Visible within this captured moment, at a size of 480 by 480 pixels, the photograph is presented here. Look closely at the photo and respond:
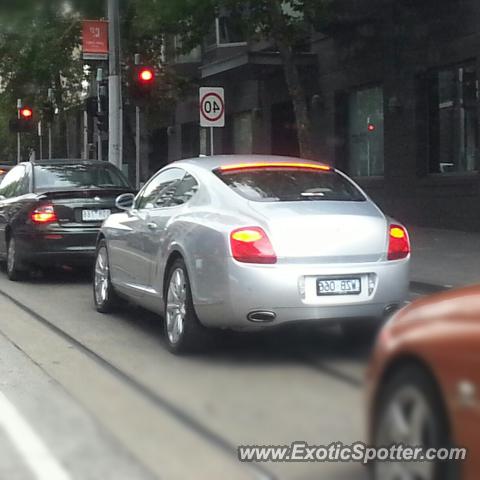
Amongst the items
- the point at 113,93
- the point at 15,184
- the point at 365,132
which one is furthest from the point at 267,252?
the point at 365,132

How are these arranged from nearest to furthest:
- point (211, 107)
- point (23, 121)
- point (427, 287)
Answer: point (427, 287) → point (211, 107) → point (23, 121)

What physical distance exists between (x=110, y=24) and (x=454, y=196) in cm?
788

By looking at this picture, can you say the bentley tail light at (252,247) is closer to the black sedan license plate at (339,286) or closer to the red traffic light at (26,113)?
the black sedan license plate at (339,286)

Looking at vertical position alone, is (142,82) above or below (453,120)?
above

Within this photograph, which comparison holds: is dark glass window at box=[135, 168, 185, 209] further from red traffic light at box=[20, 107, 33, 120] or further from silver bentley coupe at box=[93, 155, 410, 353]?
red traffic light at box=[20, 107, 33, 120]

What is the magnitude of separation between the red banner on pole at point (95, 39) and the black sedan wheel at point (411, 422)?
16.3m

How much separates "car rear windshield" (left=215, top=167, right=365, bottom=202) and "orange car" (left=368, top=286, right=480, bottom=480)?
331cm

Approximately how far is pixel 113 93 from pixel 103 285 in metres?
9.89

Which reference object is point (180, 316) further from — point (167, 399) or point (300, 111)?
point (300, 111)

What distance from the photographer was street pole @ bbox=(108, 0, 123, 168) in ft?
61.4

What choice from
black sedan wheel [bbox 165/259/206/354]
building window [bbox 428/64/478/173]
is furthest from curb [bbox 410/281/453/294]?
building window [bbox 428/64/478/173]

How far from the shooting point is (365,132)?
20906 millimetres

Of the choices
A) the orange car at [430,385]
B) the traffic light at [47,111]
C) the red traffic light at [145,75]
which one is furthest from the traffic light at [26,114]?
the orange car at [430,385]

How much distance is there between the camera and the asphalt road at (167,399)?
14.9 feet
